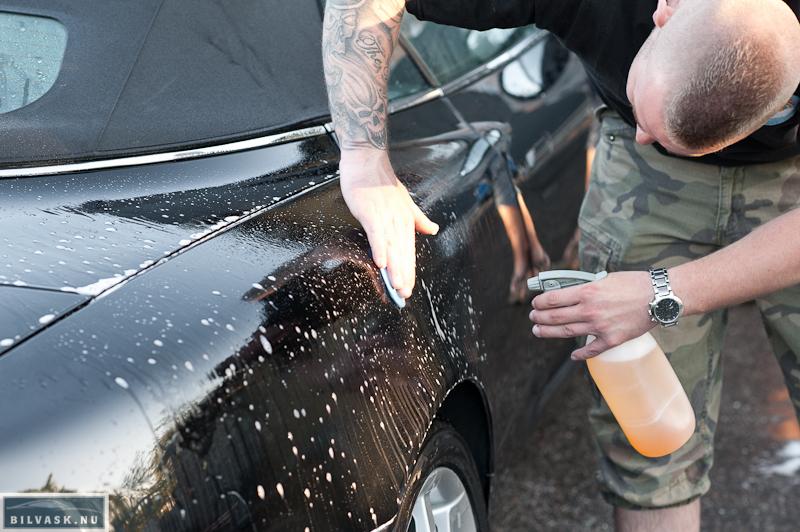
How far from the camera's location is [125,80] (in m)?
1.93

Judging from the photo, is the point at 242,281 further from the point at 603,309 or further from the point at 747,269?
the point at 747,269

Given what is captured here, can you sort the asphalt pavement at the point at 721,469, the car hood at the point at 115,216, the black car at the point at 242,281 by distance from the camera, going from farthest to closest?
the asphalt pavement at the point at 721,469 < the car hood at the point at 115,216 < the black car at the point at 242,281

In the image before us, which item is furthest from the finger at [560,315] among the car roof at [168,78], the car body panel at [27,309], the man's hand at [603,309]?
the car body panel at [27,309]

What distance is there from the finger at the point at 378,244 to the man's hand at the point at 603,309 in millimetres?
368

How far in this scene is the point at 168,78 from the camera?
6.41 ft

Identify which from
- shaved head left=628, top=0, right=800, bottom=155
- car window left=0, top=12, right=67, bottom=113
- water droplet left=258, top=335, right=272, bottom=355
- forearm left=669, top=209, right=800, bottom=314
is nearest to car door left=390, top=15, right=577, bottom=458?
forearm left=669, top=209, right=800, bottom=314

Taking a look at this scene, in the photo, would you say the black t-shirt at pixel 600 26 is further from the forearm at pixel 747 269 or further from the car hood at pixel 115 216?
the car hood at pixel 115 216

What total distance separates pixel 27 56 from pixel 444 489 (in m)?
1.16

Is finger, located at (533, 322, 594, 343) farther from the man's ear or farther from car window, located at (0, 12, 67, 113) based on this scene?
car window, located at (0, 12, 67, 113)

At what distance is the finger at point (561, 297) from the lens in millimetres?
1874

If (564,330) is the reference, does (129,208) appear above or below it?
above

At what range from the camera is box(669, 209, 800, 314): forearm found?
6.16ft

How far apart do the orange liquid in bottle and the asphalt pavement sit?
0.49 meters

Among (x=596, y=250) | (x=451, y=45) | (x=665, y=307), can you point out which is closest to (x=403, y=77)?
(x=451, y=45)
